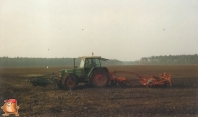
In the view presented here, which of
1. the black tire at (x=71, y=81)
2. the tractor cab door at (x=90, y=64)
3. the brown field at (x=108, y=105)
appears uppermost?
the tractor cab door at (x=90, y=64)

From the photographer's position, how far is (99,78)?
490 inches

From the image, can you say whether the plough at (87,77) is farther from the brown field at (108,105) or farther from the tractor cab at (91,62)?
the brown field at (108,105)

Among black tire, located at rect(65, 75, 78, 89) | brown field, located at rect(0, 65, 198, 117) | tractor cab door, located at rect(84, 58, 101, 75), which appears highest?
tractor cab door, located at rect(84, 58, 101, 75)

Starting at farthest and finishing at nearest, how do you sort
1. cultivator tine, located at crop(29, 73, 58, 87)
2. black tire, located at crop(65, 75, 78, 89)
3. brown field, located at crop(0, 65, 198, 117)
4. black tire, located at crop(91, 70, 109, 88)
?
black tire, located at crop(91, 70, 109, 88) → black tire, located at crop(65, 75, 78, 89) → cultivator tine, located at crop(29, 73, 58, 87) → brown field, located at crop(0, 65, 198, 117)

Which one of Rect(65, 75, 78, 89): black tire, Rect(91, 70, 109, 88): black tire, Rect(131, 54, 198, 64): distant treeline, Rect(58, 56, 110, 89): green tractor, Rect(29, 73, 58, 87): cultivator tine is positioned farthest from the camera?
Rect(131, 54, 198, 64): distant treeline

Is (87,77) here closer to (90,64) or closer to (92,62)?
(90,64)

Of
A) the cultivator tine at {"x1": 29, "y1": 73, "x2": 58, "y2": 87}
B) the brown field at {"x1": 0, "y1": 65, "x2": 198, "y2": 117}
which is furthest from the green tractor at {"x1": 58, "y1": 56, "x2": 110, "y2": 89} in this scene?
the brown field at {"x1": 0, "y1": 65, "x2": 198, "y2": 117}

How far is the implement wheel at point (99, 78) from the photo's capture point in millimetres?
12336

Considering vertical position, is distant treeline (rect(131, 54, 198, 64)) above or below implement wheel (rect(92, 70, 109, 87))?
above

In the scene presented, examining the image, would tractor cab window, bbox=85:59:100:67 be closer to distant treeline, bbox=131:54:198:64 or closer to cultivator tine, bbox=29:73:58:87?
cultivator tine, bbox=29:73:58:87

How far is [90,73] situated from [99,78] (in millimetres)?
553

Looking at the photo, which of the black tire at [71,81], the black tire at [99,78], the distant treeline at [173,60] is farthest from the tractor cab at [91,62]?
the distant treeline at [173,60]

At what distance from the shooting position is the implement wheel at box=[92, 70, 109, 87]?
486 inches

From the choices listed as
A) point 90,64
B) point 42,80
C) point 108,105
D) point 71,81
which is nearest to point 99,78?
point 90,64
